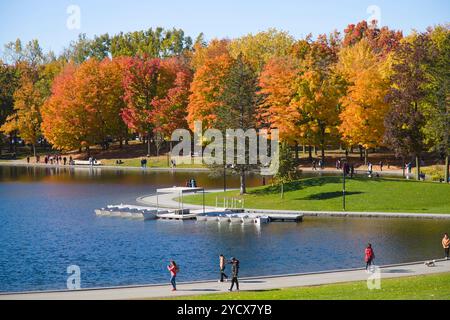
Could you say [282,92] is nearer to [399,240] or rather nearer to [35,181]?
[35,181]

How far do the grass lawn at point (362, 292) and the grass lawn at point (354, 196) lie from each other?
2874 centimetres

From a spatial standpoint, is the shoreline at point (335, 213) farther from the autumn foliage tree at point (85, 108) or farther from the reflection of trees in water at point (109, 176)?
the autumn foliage tree at point (85, 108)

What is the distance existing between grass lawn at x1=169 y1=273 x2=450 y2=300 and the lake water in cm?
744

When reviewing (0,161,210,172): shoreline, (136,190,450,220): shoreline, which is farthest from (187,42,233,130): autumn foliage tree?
(136,190,450,220): shoreline

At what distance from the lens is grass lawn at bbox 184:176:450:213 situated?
68.7 metres

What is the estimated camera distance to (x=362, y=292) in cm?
3625

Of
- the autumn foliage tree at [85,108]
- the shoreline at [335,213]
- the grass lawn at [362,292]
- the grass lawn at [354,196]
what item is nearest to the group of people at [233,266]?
the grass lawn at [362,292]

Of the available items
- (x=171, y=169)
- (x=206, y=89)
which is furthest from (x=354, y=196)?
(x=206, y=89)

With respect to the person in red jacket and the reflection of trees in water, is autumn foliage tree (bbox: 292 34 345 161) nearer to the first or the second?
the reflection of trees in water

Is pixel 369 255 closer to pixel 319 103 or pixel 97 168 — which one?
pixel 319 103

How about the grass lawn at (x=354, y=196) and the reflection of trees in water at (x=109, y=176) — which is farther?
the reflection of trees in water at (x=109, y=176)

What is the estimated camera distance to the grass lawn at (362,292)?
115ft

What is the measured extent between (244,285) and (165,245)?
16278 millimetres
